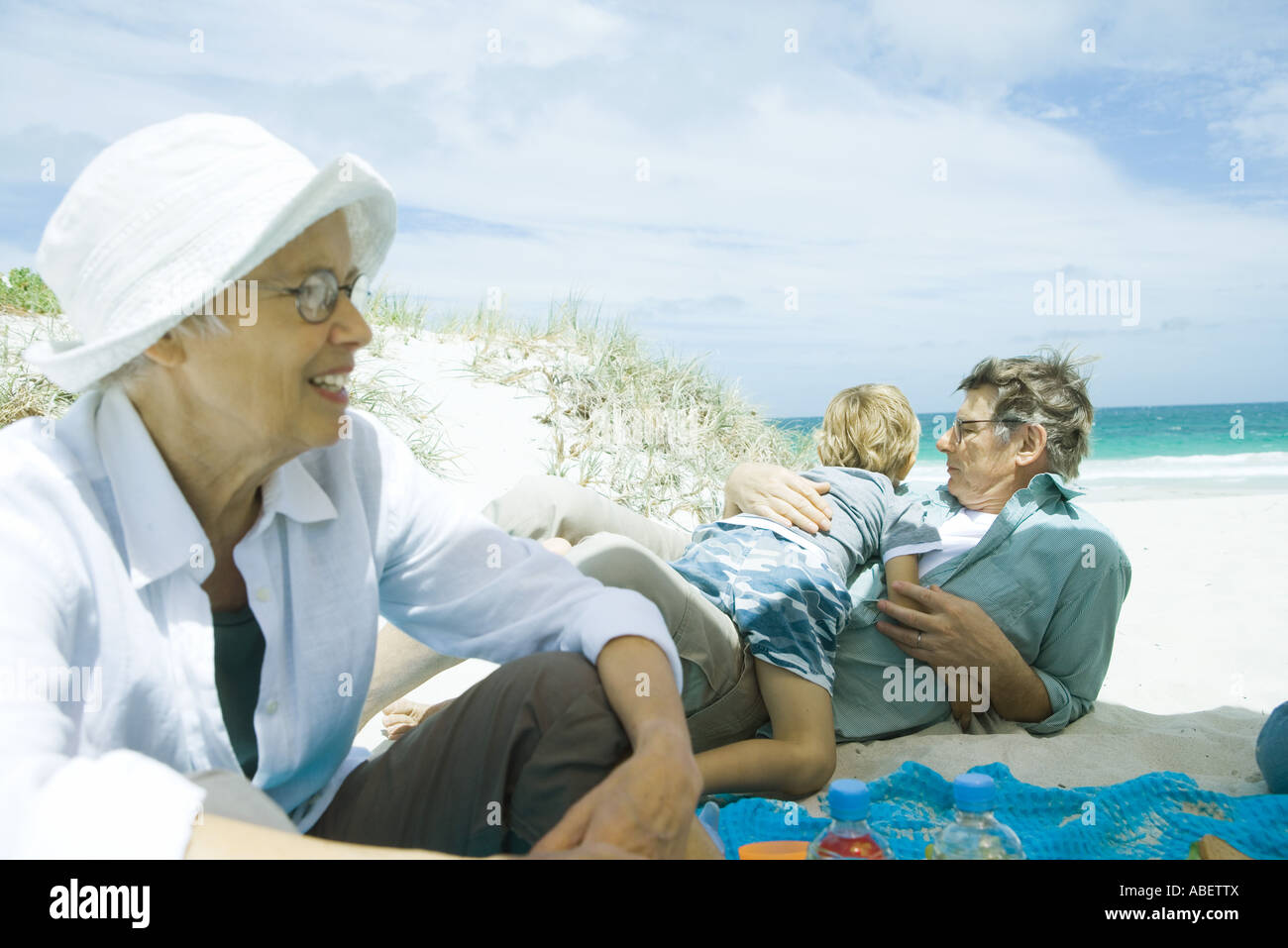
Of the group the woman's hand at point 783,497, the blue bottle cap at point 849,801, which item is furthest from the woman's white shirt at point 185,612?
the woman's hand at point 783,497

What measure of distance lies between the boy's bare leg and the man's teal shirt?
1.50ft

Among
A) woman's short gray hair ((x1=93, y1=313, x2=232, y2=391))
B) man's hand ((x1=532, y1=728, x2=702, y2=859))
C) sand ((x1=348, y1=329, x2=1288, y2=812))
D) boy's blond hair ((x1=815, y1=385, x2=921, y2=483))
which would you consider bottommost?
sand ((x1=348, y1=329, x2=1288, y2=812))

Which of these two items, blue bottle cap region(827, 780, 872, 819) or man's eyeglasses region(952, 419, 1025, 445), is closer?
blue bottle cap region(827, 780, 872, 819)

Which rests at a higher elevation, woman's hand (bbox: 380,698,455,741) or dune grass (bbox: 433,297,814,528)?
dune grass (bbox: 433,297,814,528)

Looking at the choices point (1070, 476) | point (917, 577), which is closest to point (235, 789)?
point (917, 577)

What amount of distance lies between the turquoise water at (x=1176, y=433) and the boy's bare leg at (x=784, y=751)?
18.0 m

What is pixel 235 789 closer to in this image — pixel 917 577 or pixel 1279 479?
pixel 917 577

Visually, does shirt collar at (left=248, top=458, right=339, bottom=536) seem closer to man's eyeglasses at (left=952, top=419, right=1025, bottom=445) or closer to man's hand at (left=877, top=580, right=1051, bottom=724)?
man's hand at (left=877, top=580, right=1051, bottom=724)

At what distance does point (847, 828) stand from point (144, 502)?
150cm

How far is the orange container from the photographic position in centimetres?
235

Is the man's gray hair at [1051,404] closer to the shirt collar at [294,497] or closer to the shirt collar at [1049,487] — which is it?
the shirt collar at [1049,487]

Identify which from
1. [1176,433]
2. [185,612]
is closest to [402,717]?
[185,612]

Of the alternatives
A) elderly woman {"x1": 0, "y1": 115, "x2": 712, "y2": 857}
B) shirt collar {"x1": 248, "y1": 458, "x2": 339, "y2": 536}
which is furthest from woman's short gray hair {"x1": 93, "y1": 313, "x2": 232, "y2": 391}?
shirt collar {"x1": 248, "y1": 458, "x2": 339, "y2": 536}

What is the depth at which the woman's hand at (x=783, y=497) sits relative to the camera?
138 inches
